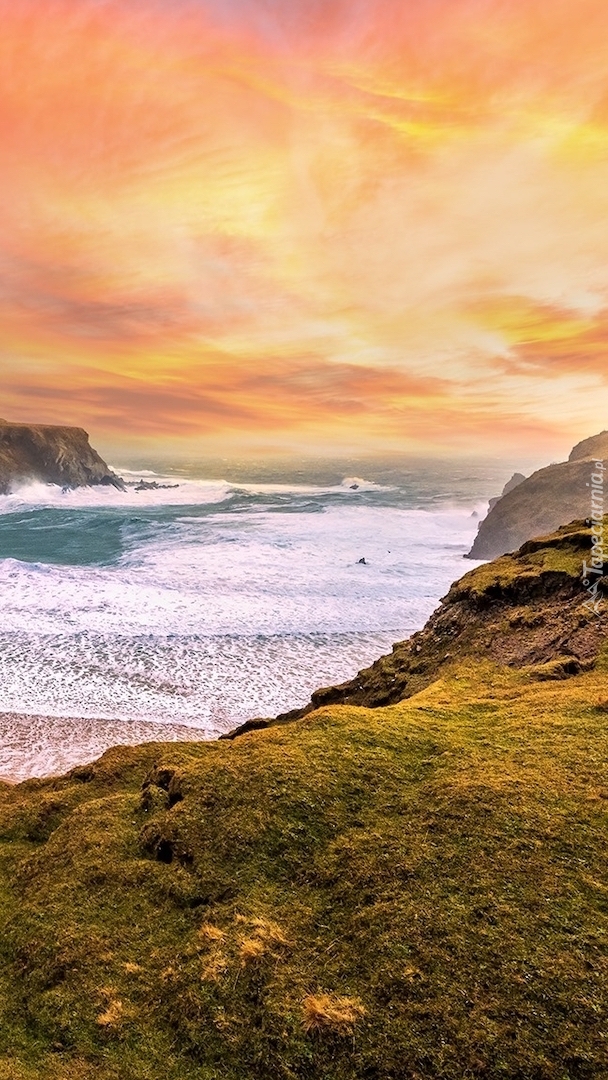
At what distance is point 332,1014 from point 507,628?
7.93 m

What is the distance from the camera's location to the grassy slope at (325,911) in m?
3.40

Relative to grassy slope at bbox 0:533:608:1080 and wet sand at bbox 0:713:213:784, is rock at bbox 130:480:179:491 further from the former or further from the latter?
grassy slope at bbox 0:533:608:1080

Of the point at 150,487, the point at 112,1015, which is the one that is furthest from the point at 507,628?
the point at 150,487

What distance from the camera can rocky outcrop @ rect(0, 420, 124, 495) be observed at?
99250mm

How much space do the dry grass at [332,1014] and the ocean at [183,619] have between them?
12.4 metres

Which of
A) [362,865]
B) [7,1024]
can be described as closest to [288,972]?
[362,865]

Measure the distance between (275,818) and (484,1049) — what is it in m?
2.27

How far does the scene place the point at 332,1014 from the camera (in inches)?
138

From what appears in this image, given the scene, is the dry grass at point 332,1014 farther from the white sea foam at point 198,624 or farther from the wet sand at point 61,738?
the white sea foam at point 198,624

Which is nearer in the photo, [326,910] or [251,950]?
[251,950]

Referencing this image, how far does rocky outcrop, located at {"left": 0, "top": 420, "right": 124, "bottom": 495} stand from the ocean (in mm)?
43270

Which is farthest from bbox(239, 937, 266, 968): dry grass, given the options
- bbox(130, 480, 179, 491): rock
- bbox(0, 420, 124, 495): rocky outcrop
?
bbox(130, 480, 179, 491): rock

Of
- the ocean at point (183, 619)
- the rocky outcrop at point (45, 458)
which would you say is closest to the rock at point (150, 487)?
the rocky outcrop at point (45, 458)

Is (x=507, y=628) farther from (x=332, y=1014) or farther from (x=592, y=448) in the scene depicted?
(x=592, y=448)
